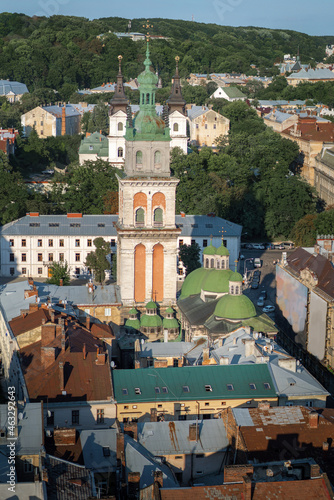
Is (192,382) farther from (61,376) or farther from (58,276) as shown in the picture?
(58,276)

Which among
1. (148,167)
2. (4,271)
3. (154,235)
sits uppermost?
(148,167)

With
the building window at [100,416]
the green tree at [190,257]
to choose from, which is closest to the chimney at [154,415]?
the building window at [100,416]

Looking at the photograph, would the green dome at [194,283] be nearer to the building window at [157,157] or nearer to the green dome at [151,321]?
the green dome at [151,321]

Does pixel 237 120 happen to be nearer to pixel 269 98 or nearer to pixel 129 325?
pixel 269 98

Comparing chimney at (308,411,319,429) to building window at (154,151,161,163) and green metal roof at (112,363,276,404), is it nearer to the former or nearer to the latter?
green metal roof at (112,363,276,404)

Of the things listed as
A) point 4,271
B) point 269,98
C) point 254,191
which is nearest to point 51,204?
point 4,271

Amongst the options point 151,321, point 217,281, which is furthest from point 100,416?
point 217,281

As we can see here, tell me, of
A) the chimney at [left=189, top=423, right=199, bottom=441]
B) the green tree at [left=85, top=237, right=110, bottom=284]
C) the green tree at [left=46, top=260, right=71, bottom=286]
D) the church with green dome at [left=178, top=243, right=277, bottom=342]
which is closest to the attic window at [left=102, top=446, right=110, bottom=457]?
the chimney at [left=189, top=423, right=199, bottom=441]
